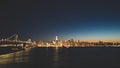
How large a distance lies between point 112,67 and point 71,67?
21.2ft

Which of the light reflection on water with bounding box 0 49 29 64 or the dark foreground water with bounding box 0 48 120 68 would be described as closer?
the dark foreground water with bounding box 0 48 120 68

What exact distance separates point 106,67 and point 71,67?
17.8ft

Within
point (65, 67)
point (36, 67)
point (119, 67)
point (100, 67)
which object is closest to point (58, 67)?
point (65, 67)

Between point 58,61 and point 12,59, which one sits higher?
point 12,59

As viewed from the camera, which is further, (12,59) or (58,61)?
(12,59)

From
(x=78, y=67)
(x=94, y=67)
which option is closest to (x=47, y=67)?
(x=78, y=67)

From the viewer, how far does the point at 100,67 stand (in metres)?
38.6

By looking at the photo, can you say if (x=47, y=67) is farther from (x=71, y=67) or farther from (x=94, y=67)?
(x=94, y=67)

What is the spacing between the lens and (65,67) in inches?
1491

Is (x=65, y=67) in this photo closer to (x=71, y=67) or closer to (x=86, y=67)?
(x=71, y=67)

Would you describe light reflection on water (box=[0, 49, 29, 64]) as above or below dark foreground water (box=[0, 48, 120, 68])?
above

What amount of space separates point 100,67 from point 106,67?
Answer: 913mm

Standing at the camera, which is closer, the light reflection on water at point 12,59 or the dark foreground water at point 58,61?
the dark foreground water at point 58,61

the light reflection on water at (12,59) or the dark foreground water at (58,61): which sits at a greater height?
the light reflection on water at (12,59)
